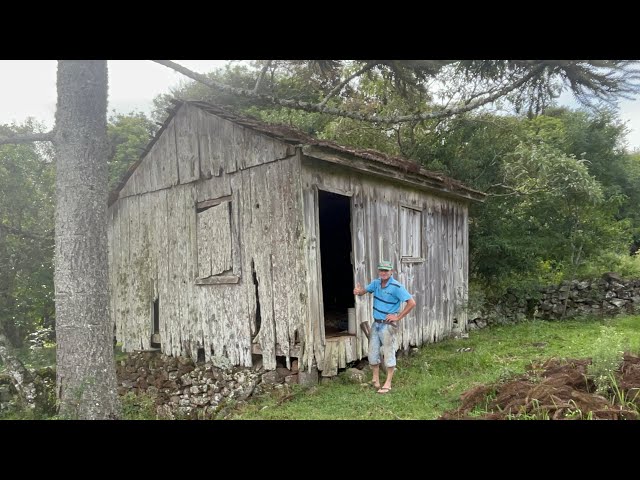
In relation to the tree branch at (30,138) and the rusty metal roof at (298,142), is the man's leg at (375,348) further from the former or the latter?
the tree branch at (30,138)

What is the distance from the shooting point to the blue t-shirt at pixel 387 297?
6.63 metres

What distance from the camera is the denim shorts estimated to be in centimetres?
681

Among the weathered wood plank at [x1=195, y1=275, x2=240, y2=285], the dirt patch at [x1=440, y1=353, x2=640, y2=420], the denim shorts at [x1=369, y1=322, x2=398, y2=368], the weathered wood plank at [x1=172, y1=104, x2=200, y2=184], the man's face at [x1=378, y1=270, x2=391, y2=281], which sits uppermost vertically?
the weathered wood plank at [x1=172, y1=104, x2=200, y2=184]

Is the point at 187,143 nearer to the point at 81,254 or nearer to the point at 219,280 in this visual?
the point at 219,280

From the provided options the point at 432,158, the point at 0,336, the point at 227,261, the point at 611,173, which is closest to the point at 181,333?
the point at 227,261

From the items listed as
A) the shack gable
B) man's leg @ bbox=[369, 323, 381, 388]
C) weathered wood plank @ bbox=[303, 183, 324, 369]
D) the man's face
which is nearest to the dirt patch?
man's leg @ bbox=[369, 323, 381, 388]

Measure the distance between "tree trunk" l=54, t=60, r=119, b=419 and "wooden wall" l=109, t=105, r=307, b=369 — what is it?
2457 mm

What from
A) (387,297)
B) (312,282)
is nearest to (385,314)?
(387,297)

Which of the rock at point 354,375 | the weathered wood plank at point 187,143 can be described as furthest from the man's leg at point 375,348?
the weathered wood plank at point 187,143

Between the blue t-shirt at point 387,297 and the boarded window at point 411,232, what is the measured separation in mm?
2698

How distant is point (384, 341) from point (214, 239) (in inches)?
135

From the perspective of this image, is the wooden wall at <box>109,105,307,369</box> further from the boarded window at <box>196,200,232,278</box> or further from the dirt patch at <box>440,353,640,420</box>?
the dirt patch at <box>440,353,640,420</box>

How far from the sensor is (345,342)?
25.3ft

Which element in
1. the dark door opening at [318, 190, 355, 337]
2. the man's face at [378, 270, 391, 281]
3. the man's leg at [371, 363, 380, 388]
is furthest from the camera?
the dark door opening at [318, 190, 355, 337]
